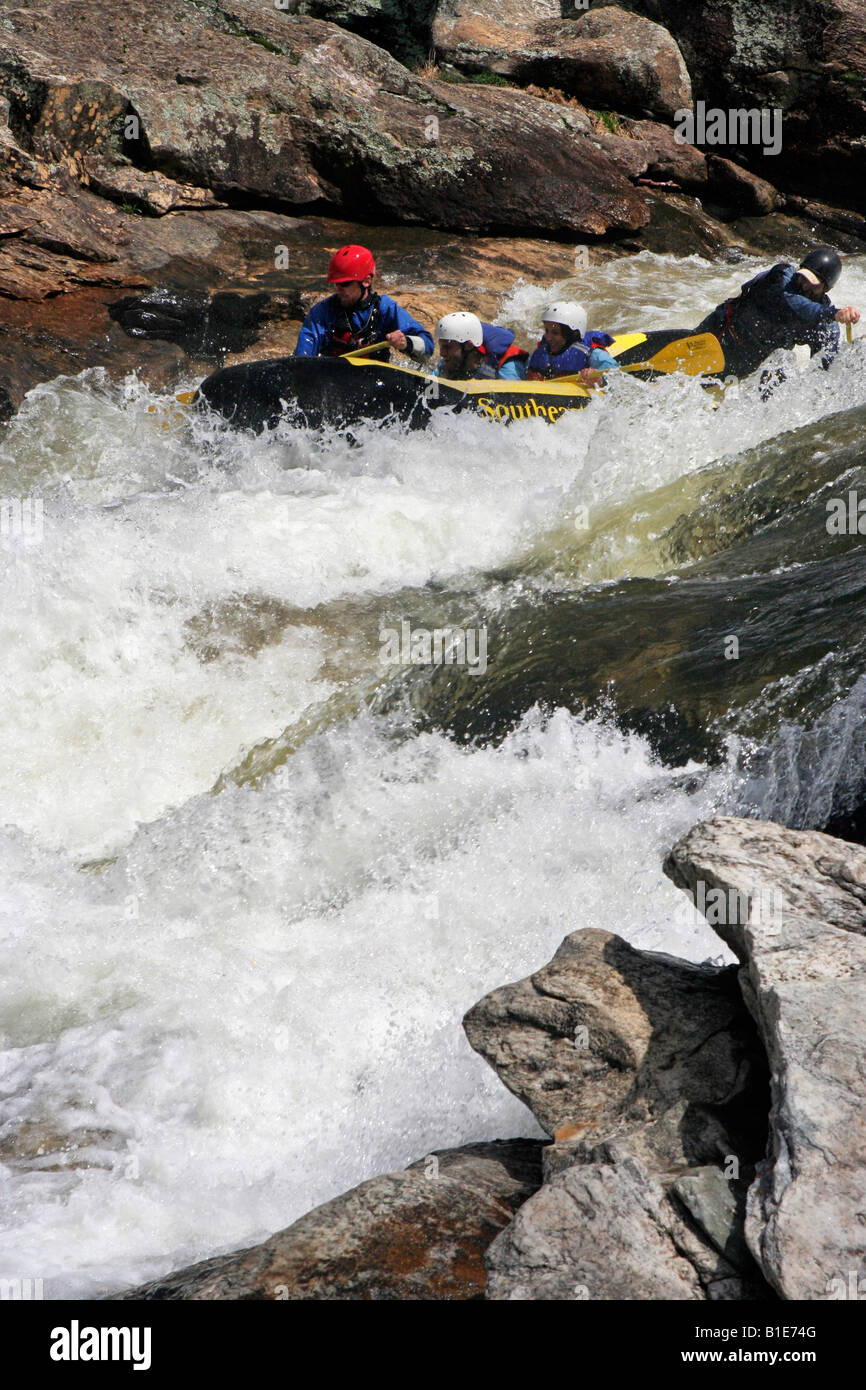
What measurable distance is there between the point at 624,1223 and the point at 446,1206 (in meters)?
0.48

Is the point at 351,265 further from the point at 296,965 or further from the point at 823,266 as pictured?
the point at 296,965

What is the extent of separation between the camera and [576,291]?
1112cm

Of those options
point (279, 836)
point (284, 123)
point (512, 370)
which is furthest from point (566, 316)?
point (279, 836)

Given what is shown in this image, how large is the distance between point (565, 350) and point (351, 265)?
1731 millimetres

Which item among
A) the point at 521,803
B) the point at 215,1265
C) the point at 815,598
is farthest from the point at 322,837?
the point at 815,598

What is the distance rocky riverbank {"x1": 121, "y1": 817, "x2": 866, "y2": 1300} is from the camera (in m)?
2.01

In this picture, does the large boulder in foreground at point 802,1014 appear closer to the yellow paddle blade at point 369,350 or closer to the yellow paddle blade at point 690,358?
the yellow paddle blade at point 369,350

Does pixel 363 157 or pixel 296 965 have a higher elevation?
pixel 363 157

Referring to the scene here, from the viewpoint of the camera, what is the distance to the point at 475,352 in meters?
8.11

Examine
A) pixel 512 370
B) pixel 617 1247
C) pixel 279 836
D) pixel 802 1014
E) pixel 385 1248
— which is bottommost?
pixel 385 1248

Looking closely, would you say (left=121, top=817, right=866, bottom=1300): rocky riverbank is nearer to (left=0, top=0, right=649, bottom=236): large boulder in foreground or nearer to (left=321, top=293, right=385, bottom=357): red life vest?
(left=321, top=293, right=385, bottom=357): red life vest

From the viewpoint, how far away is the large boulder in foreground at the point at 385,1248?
87.9 inches

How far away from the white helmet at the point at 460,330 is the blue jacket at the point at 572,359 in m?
0.48

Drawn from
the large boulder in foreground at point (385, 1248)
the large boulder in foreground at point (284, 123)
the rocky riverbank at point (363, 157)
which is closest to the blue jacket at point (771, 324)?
the rocky riverbank at point (363, 157)
